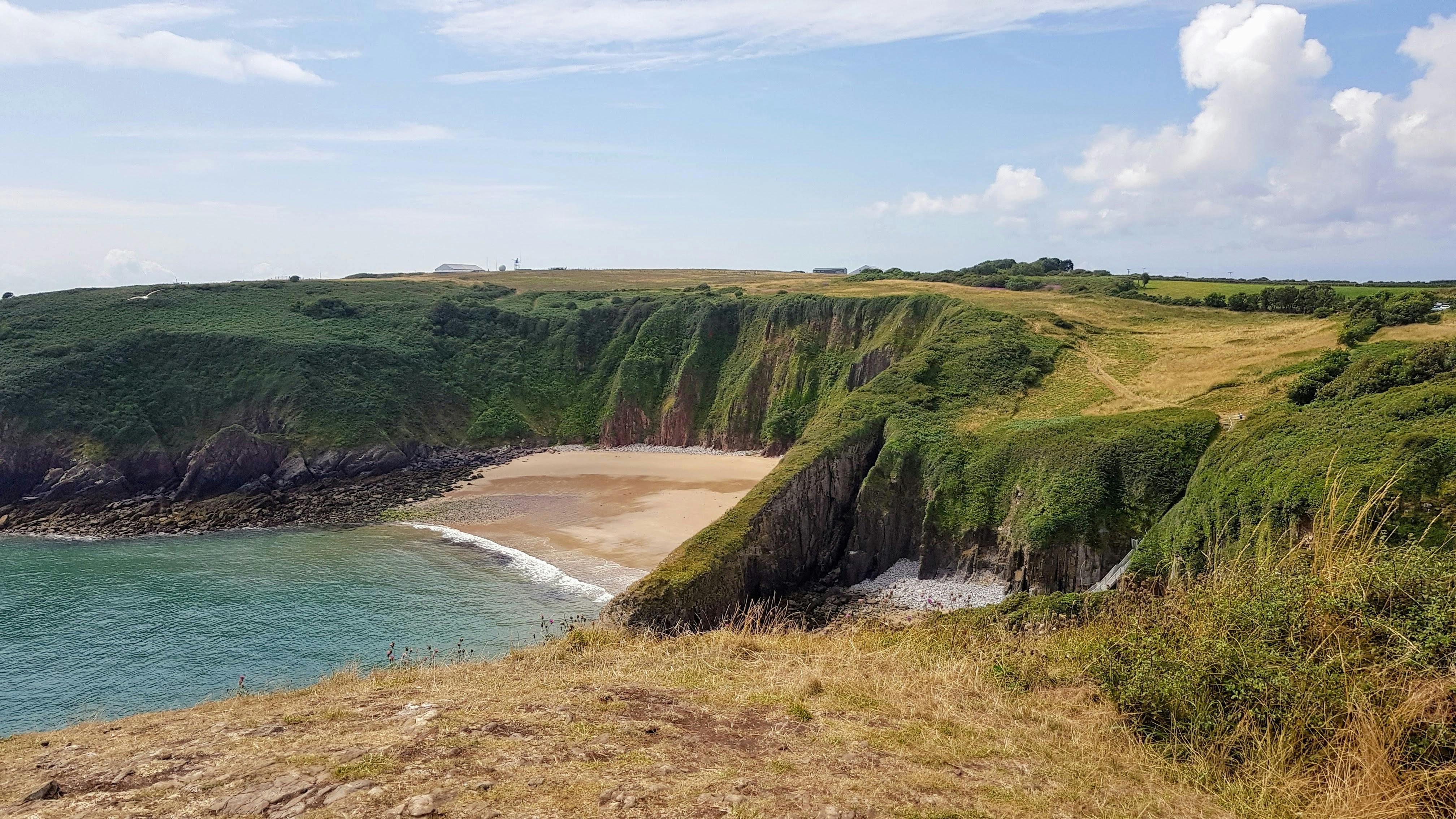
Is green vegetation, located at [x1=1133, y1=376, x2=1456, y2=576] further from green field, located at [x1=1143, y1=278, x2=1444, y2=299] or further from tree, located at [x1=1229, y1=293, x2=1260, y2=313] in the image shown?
green field, located at [x1=1143, y1=278, x2=1444, y2=299]

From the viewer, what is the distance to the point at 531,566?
4062 centimetres

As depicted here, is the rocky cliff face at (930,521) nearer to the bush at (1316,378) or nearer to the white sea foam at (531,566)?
the bush at (1316,378)

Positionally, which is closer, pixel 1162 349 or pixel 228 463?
pixel 1162 349

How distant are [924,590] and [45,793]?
30.1 m

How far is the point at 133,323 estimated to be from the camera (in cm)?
7006

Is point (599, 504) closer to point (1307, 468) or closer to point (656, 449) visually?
point (656, 449)

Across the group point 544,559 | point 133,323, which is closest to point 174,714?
point 544,559

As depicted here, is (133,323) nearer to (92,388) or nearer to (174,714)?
(92,388)

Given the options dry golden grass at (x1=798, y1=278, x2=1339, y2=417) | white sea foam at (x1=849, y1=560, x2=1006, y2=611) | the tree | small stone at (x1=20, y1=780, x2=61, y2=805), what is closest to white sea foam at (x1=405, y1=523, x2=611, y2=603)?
white sea foam at (x1=849, y1=560, x2=1006, y2=611)

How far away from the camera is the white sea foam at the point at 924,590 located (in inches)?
1284

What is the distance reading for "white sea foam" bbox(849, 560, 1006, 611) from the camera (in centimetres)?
3262

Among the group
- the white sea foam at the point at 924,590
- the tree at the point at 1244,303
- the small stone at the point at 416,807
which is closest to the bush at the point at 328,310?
the white sea foam at the point at 924,590

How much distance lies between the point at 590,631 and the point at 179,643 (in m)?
22.4

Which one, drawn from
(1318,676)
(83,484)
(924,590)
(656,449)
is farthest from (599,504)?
(1318,676)
